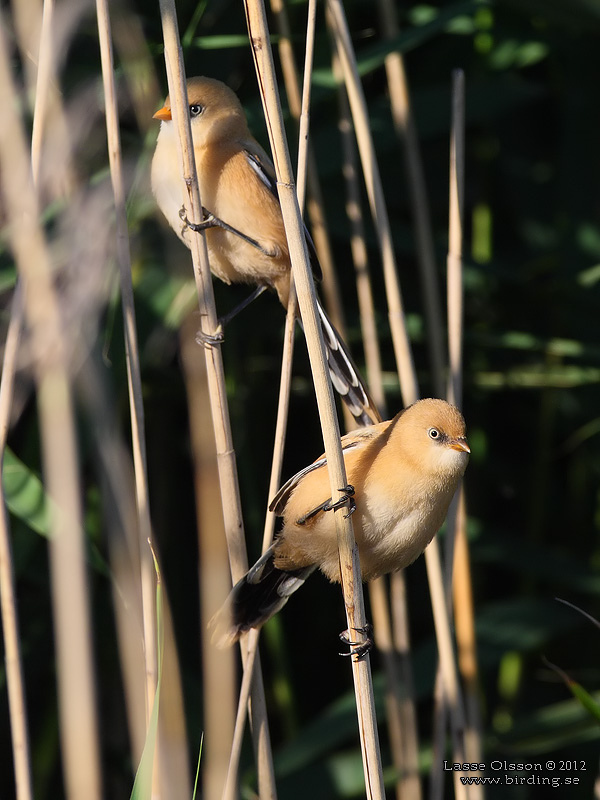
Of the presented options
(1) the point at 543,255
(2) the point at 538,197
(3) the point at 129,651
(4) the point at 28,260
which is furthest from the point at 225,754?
(2) the point at 538,197

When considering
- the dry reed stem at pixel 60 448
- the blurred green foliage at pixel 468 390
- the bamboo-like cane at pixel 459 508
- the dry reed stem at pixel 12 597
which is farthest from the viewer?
the blurred green foliage at pixel 468 390

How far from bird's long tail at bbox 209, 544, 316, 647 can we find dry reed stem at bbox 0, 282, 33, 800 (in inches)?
20.0

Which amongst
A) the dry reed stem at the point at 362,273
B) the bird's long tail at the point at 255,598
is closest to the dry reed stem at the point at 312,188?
the dry reed stem at the point at 362,273

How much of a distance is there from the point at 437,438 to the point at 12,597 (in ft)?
3.73

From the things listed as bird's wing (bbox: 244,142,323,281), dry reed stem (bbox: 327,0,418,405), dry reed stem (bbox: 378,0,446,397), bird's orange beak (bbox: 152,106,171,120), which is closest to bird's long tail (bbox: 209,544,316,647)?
dry reed stem (bbox: 327,0,418,405)

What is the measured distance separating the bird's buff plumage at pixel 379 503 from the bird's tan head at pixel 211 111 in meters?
1.10

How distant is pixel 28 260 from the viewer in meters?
1.88

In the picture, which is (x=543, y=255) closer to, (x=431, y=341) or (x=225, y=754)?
(x=431, y=341)

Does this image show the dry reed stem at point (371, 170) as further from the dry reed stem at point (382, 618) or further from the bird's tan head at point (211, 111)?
the bird's tan head at point (211, 111)

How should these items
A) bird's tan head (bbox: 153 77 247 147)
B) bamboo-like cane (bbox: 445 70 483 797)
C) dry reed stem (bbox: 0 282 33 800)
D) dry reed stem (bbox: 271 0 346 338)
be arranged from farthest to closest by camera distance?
bird's tan head (bbox: 153 77 247 147) < dry reed stem (bbox: 271 0 346 338) < bamboo-like cane (bbox: 445 70 483 797) < dry reed stem (bbox: 0 282 33 800)

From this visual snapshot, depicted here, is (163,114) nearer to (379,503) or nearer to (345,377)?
(345,377)

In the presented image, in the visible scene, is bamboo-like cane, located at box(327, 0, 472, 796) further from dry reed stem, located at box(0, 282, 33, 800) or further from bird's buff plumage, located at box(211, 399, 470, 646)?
dry reed stem, located at box(0, 282, 33, 800)

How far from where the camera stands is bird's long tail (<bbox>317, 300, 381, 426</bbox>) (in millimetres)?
2555

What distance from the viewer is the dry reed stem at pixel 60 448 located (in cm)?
175
